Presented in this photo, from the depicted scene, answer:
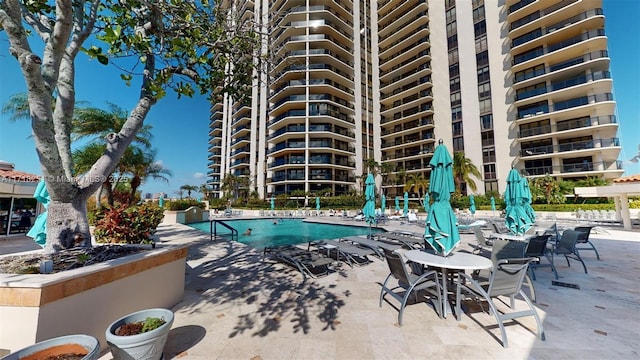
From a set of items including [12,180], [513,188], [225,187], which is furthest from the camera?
[225,187]

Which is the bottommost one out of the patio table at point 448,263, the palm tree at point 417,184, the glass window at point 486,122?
the patio table at point 448,263

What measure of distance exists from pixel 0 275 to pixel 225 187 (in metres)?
41.8

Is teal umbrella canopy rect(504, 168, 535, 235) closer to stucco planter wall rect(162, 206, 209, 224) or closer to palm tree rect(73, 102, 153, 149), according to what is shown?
palm tree rect(73, 102, 153, 149)

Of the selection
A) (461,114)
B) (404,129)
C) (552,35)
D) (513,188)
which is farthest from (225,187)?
(552,35)

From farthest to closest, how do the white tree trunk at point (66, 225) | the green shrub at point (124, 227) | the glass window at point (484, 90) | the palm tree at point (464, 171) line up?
the glass window at point (484, 90)
the palm tree at point (464, 171)
the green shrub at point (124, 227)
the white tree trunk at point (66, 225)

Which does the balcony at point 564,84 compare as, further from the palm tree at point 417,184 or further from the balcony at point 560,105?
the palm tree at point 417,184

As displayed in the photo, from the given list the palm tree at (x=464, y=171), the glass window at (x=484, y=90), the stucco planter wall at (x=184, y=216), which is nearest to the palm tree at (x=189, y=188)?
the stucco planter wall at (x=184, y=216)

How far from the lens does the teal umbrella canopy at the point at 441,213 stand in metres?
4.13

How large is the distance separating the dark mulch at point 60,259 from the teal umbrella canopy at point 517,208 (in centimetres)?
983

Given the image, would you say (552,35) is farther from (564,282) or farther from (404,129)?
(564,282)

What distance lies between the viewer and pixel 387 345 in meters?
2.93

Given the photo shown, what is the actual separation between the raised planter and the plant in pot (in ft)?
1.75

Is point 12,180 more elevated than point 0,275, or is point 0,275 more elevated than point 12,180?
point 12,180

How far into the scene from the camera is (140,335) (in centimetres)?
227
